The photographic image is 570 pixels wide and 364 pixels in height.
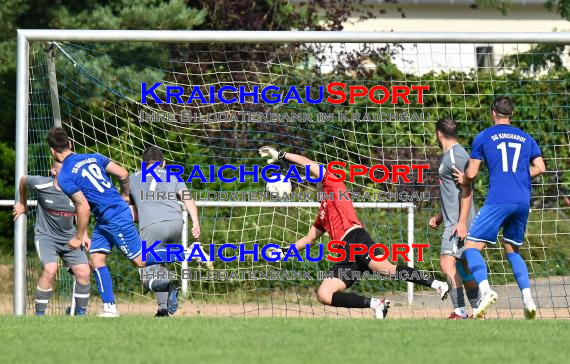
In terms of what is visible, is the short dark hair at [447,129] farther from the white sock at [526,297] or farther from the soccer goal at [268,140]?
the soccer goal at [268,140]

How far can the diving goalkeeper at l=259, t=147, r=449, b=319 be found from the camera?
10.5 metres

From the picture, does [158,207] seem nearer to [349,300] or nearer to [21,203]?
[21,203]

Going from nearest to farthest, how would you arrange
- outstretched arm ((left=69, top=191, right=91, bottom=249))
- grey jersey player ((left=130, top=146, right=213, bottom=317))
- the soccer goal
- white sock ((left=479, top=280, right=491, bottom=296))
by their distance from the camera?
white sock ((left=479, top=280, right=491, bottom=296))
outstretched arm ((left=69, top=191, right=91, bottom=249))
grey jersey player ((left=130, top=146, right=213, bottom=317))
the soccer goal

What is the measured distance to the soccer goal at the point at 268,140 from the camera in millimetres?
13094

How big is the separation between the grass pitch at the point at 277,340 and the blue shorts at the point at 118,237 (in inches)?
48.0

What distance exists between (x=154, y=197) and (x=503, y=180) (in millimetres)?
3393

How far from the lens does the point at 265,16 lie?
2014cm

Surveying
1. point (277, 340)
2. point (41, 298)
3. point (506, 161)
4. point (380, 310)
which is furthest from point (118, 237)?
point (506, 161)

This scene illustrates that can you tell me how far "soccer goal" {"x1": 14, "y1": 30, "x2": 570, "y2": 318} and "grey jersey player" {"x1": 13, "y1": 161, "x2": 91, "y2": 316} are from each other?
5.03 feet

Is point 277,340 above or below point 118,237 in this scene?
below

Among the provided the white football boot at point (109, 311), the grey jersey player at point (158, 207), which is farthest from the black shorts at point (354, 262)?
the white football boot at point (109, 311)

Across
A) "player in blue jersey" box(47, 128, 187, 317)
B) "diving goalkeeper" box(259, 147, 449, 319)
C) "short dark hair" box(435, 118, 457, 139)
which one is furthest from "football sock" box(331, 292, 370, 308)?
"short dark hair" box(435, 118, 457, 139)

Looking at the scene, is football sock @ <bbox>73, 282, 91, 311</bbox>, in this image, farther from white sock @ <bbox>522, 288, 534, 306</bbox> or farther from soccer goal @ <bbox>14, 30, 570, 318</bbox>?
white sock @ <bbox>522, 288, 534, 306</bbox>

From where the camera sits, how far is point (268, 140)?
13.5 m
